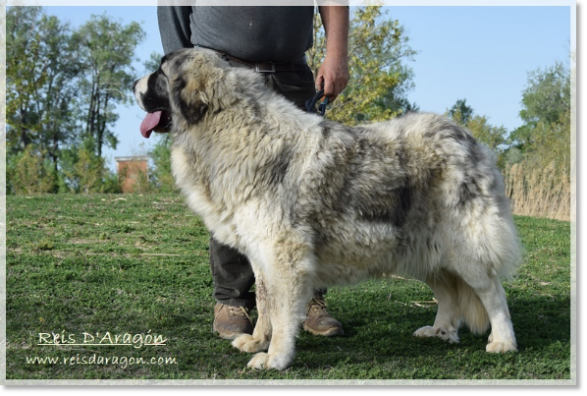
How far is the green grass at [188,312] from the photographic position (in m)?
3.62

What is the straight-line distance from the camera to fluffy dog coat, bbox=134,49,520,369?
355 centimetres

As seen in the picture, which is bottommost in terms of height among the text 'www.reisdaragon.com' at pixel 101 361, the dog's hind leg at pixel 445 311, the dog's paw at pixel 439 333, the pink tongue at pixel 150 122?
the text 'www.reisdaragon.com' at pixel 101 361

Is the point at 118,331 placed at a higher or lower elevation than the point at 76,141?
lower

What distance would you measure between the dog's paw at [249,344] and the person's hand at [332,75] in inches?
68.9

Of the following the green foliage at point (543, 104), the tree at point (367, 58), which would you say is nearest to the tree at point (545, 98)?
the green foliage at point (543, 104)

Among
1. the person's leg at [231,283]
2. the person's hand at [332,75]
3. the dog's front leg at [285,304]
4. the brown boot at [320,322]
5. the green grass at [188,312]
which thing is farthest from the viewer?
the person's leg at [231,283]

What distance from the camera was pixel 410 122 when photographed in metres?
4.00

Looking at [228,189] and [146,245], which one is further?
[146,245]

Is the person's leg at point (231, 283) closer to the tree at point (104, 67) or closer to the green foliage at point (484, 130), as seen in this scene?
the green foliage at point (484, 130)

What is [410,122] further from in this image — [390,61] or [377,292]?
[390,61]

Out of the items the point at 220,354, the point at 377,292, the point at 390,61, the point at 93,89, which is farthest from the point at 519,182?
the point at 93,89

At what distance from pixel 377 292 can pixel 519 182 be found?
678 centimetres

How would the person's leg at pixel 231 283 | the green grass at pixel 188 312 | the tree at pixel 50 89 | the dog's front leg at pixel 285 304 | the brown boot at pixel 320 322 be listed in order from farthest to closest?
the tree at pixel 50 89 < the person's leg at pixel 231 283 < the brown boot at pixel 320 322 < the green grass at pixel 188 312 < the dog's front leg at pixel 285 304

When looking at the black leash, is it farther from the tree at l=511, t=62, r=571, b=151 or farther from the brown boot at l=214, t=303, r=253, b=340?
the tree at l=511, t=62, r=571, b=151
